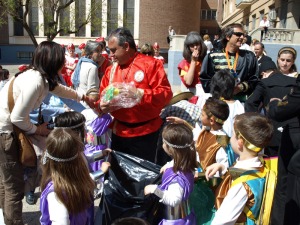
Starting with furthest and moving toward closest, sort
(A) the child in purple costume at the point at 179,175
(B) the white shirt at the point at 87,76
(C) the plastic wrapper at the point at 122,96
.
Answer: (B) the white shirt at the point at 87,76, (C) the plastic wrapper at the point at 122,96, (A) the child in purple costume at the point at 179,175

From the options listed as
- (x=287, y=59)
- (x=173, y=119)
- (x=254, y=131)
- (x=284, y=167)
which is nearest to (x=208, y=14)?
(x=287, y=59)

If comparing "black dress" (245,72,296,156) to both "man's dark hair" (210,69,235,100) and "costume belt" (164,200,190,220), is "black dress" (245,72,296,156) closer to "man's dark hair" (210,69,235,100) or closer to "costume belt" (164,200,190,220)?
"man's dark hair" (210,69,235,100)

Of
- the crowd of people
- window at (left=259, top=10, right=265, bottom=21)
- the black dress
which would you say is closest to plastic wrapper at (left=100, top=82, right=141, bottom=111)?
the crowd of people

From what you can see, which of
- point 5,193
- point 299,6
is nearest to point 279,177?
point 5,193

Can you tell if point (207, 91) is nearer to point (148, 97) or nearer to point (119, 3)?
point (148, 97)

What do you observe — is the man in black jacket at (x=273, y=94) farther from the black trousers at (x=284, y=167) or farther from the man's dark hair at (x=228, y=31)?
the man's dark hair at (x=228, y=31)

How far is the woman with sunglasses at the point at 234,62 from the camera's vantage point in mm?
3912

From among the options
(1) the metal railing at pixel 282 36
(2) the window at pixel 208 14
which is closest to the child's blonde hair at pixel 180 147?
(1) the metal railing at pixel 282 36

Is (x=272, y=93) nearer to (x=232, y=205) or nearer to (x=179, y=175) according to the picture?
Result: (x=179, y=175)

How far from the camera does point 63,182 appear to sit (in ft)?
7.16

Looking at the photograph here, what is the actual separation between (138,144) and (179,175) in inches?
39.0

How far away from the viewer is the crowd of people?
7.20 ft

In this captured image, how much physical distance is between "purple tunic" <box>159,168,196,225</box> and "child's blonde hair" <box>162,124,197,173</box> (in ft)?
0.14

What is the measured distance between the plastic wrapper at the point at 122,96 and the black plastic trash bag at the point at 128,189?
44 cm
